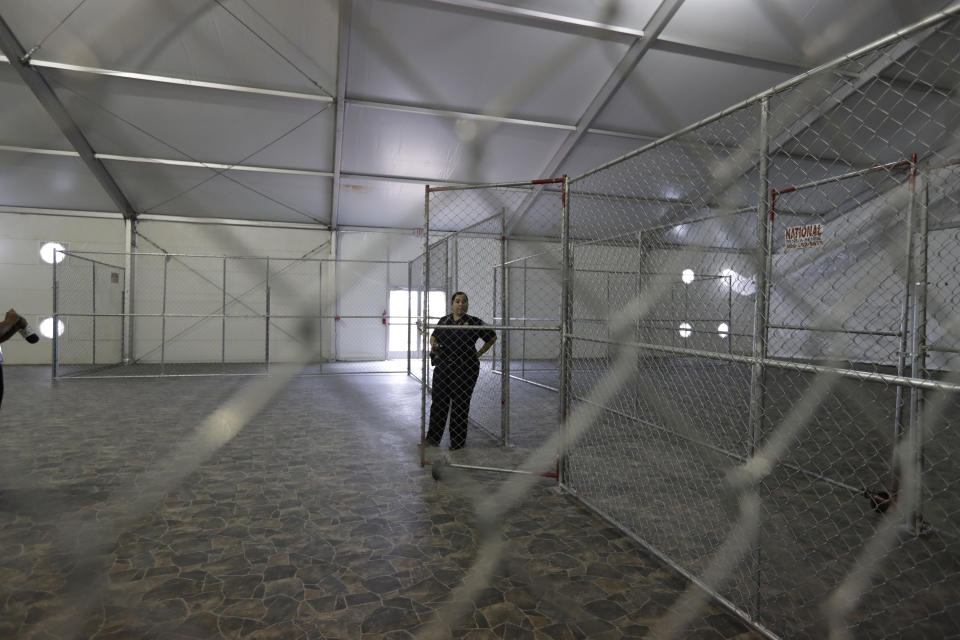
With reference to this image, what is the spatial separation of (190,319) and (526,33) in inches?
370

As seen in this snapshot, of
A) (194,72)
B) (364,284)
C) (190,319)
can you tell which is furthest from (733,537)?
(190,319)

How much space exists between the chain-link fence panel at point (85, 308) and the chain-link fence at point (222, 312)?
0.06 ft

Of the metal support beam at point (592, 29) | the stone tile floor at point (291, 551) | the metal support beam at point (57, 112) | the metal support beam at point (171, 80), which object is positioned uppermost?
the metal support beam at point (592, 29)

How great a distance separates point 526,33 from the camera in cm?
806

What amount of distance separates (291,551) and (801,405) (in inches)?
311

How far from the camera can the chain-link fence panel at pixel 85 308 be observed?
11.1 meters

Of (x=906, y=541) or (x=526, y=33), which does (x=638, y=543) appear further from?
(x=526, y=33)

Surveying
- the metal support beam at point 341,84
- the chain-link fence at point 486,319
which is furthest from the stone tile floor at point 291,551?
the metal support beam at point 341,84

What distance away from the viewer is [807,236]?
3.65 meters

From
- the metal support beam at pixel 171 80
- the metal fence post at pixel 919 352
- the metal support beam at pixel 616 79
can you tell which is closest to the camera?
the metal fence post at pixel 919 352

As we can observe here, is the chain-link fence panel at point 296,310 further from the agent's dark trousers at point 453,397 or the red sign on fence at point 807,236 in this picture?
the red sign on fence at point 807,236

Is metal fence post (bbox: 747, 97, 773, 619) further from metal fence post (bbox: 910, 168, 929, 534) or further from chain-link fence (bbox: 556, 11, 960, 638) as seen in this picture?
metal fence post (bbox: 910, 168, 929, 534)

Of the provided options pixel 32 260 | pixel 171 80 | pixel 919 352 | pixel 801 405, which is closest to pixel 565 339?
pixel 919 352

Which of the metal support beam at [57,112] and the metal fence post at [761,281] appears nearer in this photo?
the metal fence post at [761,281]
